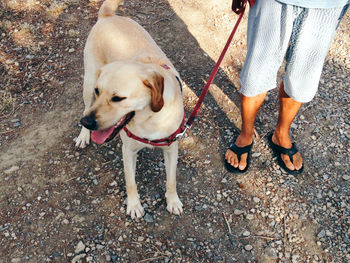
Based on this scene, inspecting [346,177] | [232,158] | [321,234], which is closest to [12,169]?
[232,158]

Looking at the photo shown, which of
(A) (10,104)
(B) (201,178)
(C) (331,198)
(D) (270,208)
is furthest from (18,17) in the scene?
(C) (331,198)

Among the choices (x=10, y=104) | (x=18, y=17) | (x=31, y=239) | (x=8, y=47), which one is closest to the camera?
(x=31, y=239)

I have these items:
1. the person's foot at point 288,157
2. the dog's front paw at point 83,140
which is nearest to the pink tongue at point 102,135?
the dog's front paw at point 83,140

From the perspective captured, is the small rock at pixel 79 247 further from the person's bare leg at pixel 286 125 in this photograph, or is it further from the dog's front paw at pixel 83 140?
the person's bare leg at pixel 286 125

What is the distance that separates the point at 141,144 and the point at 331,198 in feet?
5.75

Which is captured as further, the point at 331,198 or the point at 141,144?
the point at 331,198

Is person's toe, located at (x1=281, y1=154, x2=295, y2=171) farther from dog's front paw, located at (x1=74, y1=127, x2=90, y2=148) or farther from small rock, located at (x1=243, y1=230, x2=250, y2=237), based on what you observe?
dog's front paw, located at (x1=74, y1=127, x2=90, y2=148)

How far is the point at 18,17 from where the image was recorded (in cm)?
454

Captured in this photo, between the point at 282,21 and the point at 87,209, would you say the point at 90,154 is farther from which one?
the point at 282,21

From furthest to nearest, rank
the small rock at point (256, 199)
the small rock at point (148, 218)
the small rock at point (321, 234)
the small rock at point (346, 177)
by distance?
the small rock at point (346, 177) → the small rock at point (256, 199) → the small rock at point (148, 218) → the small rock at point (321, 234)

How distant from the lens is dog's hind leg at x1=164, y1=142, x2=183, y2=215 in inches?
101

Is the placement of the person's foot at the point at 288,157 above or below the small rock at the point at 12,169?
above

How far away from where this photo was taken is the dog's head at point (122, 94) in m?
2.00

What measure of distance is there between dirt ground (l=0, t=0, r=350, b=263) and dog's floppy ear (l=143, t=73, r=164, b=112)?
1138 millimetres
